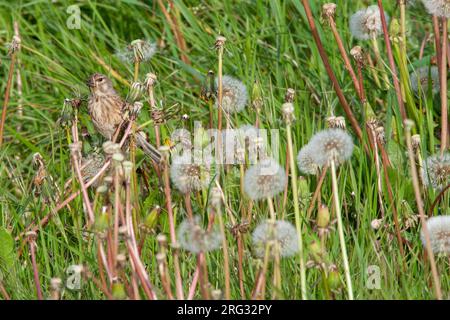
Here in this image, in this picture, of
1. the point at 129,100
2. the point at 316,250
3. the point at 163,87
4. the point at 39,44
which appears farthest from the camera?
the point at 39,44

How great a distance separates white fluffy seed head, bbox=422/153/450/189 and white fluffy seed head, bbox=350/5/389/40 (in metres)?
0.57

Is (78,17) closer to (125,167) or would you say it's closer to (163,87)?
(163,87)

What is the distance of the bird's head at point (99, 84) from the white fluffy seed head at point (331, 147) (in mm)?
1591

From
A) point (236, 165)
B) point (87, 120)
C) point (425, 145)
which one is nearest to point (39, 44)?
point (87, 120)

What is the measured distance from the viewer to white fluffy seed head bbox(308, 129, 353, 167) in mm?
2695

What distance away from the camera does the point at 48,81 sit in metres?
4.64

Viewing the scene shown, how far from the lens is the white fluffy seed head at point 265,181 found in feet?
8.90

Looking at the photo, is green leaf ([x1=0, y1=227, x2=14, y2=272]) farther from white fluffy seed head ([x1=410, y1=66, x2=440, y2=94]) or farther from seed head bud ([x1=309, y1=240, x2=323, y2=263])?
white fluffy seed head ([x1=410, y1=66, x2=440, y2=94])

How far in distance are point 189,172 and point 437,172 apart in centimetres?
94

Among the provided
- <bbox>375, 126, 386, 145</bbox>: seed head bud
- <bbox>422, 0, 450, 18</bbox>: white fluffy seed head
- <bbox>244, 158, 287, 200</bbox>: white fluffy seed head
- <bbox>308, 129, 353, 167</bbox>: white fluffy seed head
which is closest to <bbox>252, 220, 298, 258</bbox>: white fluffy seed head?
<bbox>244, 158, 287, 200</bbox>: white fluffy seed head

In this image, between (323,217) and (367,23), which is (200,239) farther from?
(367,23)

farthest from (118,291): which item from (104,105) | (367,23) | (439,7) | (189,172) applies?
(104,105)

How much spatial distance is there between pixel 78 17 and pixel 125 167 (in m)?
2.36

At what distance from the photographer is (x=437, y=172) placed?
334 cm
